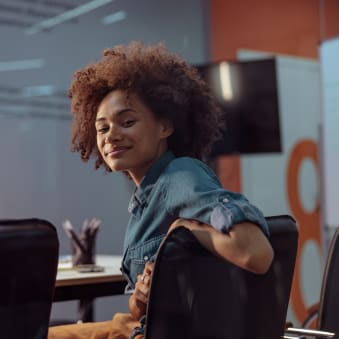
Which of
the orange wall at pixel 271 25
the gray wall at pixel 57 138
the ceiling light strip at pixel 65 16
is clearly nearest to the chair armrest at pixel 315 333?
the gray wall at pixel 57 138

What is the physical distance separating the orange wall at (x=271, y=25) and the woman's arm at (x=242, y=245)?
4.24 m

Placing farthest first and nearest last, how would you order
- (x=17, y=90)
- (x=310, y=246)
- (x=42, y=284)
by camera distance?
(x=310, y=246) < (x=17, y=90) < (x=42, y=284)

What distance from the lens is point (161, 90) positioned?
1547 mm

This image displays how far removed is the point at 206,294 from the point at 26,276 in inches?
12.4

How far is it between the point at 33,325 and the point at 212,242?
338mm

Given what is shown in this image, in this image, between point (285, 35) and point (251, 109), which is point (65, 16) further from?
point (285, 35)

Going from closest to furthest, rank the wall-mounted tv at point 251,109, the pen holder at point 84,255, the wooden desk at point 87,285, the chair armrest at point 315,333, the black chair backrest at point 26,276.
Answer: the black chair backrest at point 26,276, the chair armrest at point 315,333, the wooden desk at point 87,285, the pen holder at point 84,255, the wall-mounted tv at point 251,109

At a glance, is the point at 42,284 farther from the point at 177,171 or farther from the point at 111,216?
the point at 111,216

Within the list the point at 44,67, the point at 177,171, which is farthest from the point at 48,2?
the point at 177,171

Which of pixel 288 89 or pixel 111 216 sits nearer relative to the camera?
pixel 111 216

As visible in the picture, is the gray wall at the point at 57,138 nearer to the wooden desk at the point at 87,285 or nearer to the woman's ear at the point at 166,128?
the wooden desk at the point at 87,285

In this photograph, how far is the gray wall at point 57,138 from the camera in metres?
4.47

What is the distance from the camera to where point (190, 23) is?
17.5 ft

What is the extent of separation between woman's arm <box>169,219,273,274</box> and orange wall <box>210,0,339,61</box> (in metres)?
4.24
